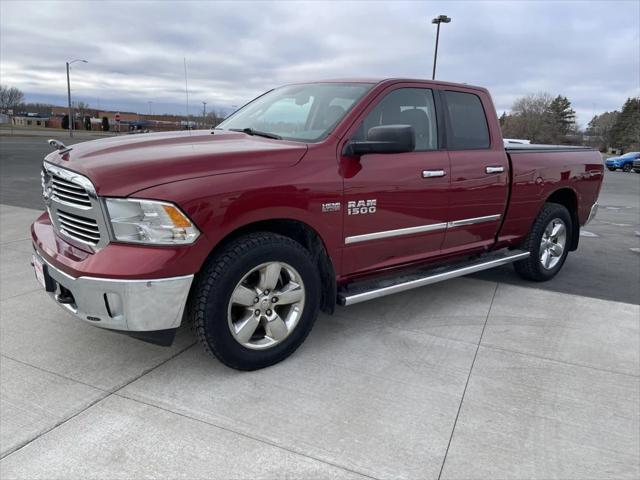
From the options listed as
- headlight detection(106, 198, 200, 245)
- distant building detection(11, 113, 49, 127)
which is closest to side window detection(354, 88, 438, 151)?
headlight detection(106, 198, 200, 245)

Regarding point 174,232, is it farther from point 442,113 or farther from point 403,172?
point 442,113

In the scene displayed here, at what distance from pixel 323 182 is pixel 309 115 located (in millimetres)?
794

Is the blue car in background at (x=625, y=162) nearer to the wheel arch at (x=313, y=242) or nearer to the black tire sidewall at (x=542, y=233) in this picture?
the black tire sidewall at (x=542, y=233)

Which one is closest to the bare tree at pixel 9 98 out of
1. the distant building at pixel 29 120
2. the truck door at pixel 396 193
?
the distant building at pixel 29 120

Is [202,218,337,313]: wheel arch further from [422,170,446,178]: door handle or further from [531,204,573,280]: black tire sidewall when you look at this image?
[531,204,573,280]: black tire sidewall

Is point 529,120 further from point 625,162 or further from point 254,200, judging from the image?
point 254,200

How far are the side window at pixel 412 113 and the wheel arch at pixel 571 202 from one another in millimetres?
2017

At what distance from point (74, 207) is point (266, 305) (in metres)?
1.22

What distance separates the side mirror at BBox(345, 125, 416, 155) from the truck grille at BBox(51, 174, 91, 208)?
1.59 metres

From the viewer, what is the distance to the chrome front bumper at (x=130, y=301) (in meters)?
2.59

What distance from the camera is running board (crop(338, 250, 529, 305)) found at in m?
3.46

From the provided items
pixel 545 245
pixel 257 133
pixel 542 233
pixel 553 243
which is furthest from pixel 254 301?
Result: pixel 553 243

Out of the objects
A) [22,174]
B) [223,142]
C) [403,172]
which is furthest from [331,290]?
[22,174]

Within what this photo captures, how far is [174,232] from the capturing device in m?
2.62
